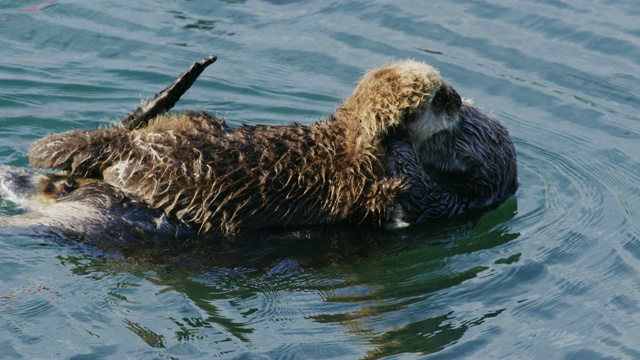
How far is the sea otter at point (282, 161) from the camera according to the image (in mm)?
5879

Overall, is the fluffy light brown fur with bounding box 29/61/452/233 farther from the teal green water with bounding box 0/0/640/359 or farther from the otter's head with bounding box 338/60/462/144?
the teal green water with bounding box 0/0/640/359

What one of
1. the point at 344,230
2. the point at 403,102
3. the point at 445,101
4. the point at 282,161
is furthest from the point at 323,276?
the point at 445,101

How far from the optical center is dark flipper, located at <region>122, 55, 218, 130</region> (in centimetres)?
616

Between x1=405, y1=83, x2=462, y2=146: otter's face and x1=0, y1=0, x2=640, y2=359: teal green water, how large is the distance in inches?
27.2

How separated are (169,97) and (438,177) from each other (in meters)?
1.90

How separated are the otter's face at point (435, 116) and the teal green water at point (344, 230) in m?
0.69

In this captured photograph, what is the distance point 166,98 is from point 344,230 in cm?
140

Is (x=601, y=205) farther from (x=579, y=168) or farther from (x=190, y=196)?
(x=190, y=196)

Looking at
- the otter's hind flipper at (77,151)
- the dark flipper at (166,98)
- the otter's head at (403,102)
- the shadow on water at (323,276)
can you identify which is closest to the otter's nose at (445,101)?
the otter's head at (403,102)

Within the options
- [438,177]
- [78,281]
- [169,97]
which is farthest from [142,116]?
[438,177]

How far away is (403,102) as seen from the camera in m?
6.13

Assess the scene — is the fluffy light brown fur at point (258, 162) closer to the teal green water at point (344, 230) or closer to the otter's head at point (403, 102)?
the otter's head at point (403, 102)

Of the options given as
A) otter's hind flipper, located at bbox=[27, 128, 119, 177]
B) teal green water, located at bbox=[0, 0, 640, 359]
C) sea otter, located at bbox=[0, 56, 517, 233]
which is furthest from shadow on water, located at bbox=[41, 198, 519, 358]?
otter's hind flipper, located at bbox=[27, 128, 119, 177]

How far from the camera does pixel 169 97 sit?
625 cm
